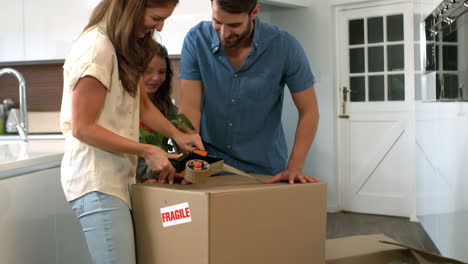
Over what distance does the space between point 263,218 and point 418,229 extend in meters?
3.57

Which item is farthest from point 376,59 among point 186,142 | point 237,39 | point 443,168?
point 186,142

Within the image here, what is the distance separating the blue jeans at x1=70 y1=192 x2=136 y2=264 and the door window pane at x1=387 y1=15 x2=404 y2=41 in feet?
13.6

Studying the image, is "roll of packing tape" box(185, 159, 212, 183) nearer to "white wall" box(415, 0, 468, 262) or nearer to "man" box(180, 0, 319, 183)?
"man" box(180, 0, 319, 183)

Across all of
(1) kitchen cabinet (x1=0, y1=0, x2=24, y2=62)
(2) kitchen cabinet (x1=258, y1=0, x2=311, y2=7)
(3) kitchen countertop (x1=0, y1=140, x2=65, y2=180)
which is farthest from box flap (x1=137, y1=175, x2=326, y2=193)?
(2) kitchen cabinet (x1=258, y1=0, x2=311, y2=7)

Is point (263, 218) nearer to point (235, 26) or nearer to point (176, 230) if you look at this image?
point (176, 230)

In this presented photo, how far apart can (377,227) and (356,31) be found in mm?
1744

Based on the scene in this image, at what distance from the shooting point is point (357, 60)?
5090mm

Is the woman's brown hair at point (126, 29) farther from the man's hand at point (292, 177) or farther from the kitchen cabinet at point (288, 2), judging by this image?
the kitchen cabinet at point (288, 2)

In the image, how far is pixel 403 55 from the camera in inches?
192

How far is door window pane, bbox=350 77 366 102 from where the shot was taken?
509cm

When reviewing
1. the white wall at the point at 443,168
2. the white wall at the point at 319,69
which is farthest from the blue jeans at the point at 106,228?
the white wall at the point at 319,69

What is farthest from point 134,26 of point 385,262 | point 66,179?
point 385,262

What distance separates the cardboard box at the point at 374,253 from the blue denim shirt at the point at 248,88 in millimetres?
318

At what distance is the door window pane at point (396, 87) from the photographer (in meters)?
4.91
